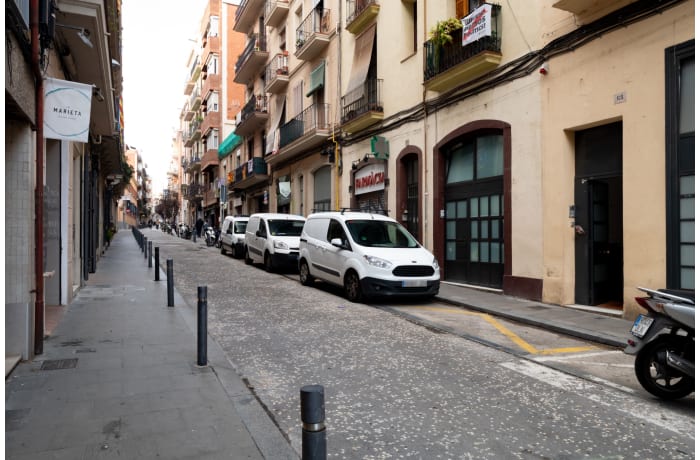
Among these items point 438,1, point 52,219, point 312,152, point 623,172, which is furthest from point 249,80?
point 623,172

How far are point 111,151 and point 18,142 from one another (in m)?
15.3

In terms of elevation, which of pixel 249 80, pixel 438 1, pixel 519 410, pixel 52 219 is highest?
pixel 249 80

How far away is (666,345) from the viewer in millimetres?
4668

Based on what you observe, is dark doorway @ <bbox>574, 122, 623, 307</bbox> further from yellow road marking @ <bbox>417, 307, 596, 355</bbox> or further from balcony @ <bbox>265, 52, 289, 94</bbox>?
balcony @ <bbox>265, 52, 289, 94</bbox>

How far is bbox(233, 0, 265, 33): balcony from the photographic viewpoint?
92.0ft

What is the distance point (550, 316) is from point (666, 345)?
4.09 metres

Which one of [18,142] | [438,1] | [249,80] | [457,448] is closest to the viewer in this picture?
[457,448]

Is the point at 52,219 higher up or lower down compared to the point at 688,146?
lower down

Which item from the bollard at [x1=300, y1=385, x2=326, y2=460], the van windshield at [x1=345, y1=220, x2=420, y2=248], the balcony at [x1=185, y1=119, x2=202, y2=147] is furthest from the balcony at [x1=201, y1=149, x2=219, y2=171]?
the bollard at [x1=300, y1=385, x2=326, y2=460]

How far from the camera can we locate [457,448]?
3660mm

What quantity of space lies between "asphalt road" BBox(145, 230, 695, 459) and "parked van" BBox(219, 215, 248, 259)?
12.4 m

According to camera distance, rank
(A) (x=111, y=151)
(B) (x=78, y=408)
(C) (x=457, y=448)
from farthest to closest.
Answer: (A) (x=111, y=151) → (B) (x=78, y=408) → (C) (x=457, y=448)

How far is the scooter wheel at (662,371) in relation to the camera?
15.1ft

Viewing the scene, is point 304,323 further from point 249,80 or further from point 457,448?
point 249,80
